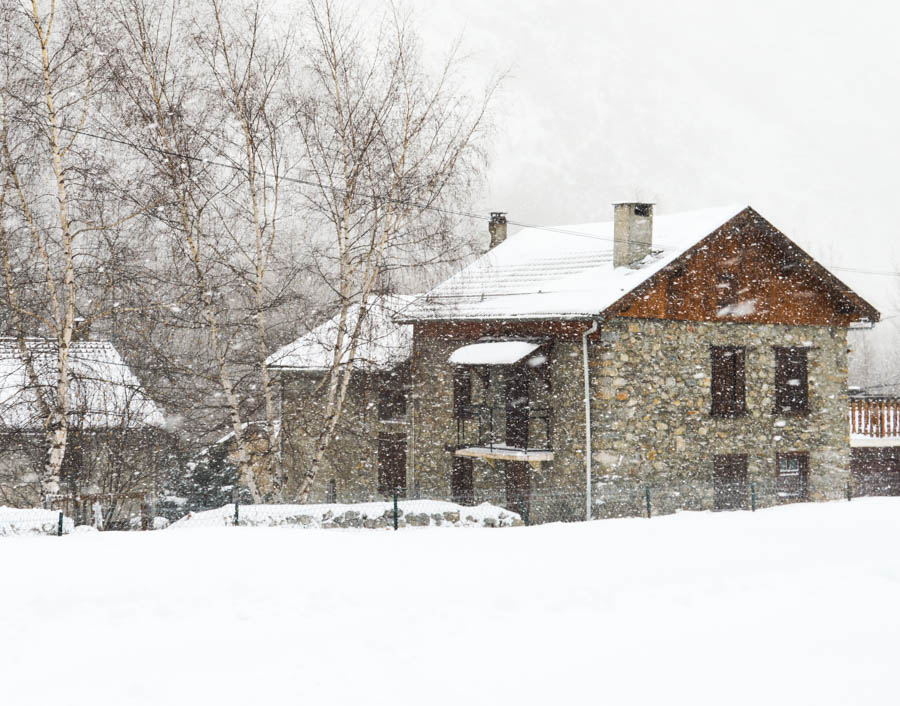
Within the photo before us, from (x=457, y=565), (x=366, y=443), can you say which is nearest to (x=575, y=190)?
(x=366, y=443)

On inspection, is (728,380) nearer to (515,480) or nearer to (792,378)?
(792,378)

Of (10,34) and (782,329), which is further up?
(10,34)

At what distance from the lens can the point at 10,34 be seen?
46.0 ft

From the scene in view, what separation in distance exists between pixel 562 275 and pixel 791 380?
627 cm

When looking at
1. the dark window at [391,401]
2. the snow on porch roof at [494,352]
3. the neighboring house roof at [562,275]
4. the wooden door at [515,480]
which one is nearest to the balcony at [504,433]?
the wooden door at [515,480]

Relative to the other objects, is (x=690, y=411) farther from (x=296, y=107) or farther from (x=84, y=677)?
(x=84, y=677)

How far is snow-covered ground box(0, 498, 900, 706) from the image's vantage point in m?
7.03

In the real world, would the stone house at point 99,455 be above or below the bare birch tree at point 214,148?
below

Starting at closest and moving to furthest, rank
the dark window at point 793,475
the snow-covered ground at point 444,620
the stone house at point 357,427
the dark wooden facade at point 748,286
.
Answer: the snow-covered ground at point 444,620 → the dark wooden facade at point 748,286 → the dark window at point 793,475 → the stone house at point 357,427

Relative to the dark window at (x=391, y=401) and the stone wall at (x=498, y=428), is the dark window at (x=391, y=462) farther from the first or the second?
the stone wall at (x=498, y=428)

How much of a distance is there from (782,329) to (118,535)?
15.4m

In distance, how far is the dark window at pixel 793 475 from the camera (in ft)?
68.9

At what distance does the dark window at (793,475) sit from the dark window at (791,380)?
1.21m

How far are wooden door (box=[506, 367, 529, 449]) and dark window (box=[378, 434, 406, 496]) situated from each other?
454 centimetres
